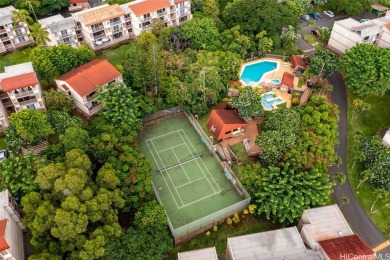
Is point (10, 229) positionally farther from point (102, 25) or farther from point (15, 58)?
point (102, 25)

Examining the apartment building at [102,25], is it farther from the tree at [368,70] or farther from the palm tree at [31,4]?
the tree at [368,70]

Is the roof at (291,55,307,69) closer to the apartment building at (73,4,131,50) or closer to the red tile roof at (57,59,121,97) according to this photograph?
the red tile roof at (57,59,121,97)

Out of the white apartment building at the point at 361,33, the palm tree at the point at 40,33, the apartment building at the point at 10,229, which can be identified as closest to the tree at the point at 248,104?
the white apartment building at the point at 361,33

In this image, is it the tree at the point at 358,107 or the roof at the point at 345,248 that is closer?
the roof at the point at 345,248

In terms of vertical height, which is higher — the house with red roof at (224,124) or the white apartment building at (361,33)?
the white apartment building at (361,33)

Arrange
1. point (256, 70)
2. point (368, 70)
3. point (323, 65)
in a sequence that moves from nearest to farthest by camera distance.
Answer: point (368, 70) → point (323, 65) → point (256, 70)

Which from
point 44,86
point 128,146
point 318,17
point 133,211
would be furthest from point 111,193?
point 318,17

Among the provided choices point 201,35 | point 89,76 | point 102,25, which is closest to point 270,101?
point 201,35
